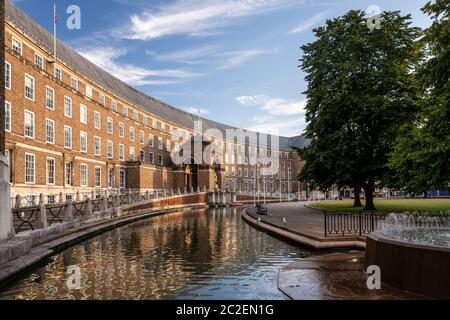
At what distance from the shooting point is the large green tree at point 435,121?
18703 mm

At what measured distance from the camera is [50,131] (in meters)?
35.6

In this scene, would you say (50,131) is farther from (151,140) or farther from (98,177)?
(151,140)

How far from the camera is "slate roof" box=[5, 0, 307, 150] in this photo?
120 feet

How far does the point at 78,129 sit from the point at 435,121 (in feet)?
114

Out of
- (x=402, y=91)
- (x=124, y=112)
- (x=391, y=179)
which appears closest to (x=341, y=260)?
(x=391, y=179)

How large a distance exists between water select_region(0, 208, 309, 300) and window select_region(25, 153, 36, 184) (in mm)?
16295

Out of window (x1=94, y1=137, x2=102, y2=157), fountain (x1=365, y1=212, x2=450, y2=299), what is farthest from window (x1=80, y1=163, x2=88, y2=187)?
fountain (x1=365, y1=212, x2=450, y2=299)

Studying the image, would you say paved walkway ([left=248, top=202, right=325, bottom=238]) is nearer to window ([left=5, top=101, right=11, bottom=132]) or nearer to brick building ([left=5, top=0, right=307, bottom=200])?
brick building ([left=5, top=0, right=307, bottom=200])

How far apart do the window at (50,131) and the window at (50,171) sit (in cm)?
178

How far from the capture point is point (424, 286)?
305 inches

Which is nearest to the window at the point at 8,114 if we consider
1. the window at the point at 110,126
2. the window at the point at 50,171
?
the window at the point at 50,171

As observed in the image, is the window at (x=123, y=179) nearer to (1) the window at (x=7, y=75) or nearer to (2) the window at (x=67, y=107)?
(2) the window at (x=67, y=107)

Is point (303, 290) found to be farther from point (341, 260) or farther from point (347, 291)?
point (341, 260)

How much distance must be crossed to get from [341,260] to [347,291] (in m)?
3.68
